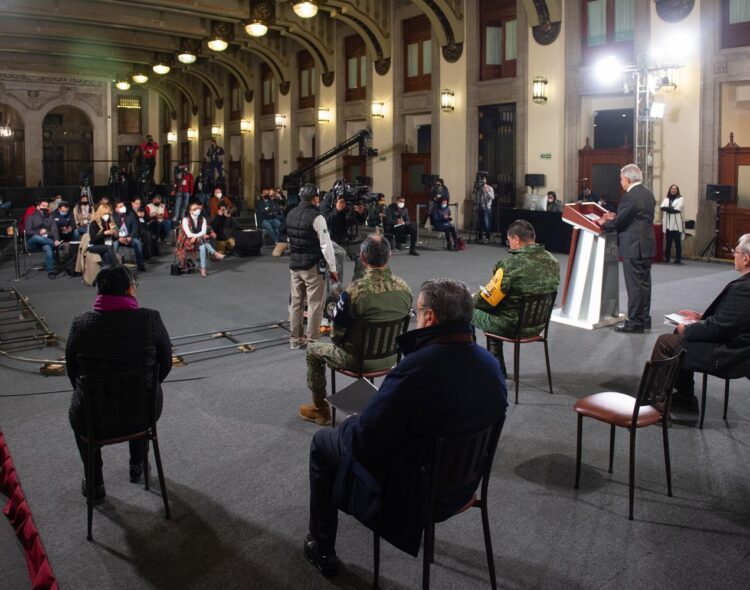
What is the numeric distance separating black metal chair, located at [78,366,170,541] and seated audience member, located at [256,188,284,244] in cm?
1208

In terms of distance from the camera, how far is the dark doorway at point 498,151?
1694 cm

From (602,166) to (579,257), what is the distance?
791 cm

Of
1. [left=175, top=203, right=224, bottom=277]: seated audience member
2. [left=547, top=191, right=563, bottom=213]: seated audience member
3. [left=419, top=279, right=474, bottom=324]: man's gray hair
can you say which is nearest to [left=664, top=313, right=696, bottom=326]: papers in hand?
[left=419, top=279, right=474, bottom=324]: man's gray hair

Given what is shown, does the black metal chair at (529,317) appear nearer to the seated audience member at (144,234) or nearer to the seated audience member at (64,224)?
the seated audience member at (144,234)

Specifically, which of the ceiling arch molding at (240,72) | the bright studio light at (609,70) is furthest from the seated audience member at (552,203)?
the ceiling arch molding at (240,72)

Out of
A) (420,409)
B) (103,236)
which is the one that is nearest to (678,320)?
(420,409)

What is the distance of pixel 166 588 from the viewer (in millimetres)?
3029

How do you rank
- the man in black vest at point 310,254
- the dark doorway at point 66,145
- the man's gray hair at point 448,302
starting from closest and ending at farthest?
1. the man's gray hair at point 448,302
2. the man in black vest at point 310,254
3. the dark doorway at point 66,145

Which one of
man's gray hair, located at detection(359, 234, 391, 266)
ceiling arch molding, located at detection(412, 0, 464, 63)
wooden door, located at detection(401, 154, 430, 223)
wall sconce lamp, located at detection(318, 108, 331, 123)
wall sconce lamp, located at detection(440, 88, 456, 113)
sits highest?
ceiling arch molding, located at detection(412, 0, 464, 63)

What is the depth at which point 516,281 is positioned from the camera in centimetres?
534

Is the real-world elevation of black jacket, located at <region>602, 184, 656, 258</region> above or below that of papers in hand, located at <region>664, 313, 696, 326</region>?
above

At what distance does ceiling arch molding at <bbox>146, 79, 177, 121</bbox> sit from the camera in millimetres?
31398

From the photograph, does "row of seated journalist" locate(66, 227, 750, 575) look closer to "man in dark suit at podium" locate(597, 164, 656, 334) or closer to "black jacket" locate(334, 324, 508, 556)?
"black jacket" locate(334, 324, 508, 556)

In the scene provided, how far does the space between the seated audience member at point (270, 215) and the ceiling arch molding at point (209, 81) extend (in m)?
13.6
